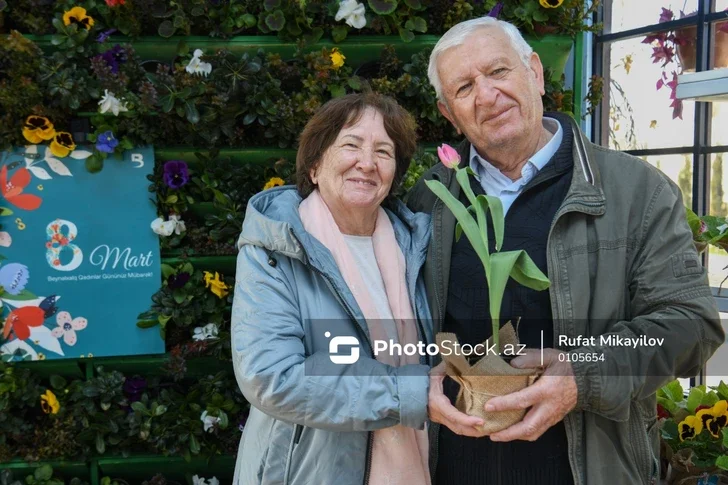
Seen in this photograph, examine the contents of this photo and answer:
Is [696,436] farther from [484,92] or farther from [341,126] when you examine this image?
[341,126]

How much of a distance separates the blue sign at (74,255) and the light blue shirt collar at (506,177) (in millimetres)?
1169

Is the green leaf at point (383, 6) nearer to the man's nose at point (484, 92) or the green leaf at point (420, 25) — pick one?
the green leaf at point (420, 25)

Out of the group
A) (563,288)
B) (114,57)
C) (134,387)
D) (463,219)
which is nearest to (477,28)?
(463,219)

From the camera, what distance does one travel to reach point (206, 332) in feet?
7.52

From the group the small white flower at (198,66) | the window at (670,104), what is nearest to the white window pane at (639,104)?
the window at (670,104)

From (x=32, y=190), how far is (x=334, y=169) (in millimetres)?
1237

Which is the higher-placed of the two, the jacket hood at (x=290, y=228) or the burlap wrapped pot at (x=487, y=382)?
the jacket hood at (x=290, y=228)

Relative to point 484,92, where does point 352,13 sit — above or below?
above

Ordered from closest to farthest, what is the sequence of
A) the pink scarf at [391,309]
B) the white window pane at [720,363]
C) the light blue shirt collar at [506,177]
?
the pink scarf at [391,309] → the light blue shirt collar at [506,177] → the white window pane at [720,363]

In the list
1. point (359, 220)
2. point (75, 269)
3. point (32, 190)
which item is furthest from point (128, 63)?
point (359, 220)

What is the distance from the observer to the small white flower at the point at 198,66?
221 cm

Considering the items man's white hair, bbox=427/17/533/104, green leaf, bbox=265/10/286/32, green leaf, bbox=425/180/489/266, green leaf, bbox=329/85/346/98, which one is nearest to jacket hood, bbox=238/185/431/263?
green leaf, bbox=425/180/489/266

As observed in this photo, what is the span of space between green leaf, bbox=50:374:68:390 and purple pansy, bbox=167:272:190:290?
49 centimetres

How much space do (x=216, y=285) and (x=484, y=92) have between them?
1.16 metres
